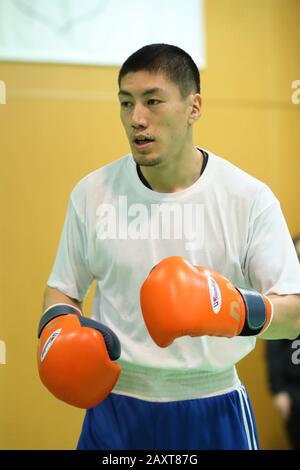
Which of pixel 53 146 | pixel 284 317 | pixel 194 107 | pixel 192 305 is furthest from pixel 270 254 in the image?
pixel 53 146

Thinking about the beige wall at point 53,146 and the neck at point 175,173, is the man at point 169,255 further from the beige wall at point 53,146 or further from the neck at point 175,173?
the beige wall at point 53,146

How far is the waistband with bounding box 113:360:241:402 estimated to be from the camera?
52.6 inches

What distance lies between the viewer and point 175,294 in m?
1.11

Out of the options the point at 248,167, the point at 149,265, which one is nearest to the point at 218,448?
the point at 149,265

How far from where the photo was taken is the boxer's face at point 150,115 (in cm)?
132

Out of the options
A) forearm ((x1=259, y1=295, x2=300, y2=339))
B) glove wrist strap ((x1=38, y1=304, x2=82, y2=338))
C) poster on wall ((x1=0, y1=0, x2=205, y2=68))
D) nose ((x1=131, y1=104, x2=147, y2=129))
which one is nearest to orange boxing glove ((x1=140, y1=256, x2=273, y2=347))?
forearm ((x1=259, y1=295, x2=300, y2=339))

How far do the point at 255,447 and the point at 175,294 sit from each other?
48cm

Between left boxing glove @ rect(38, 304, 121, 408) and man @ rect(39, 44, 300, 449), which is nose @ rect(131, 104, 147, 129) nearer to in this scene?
man @ rect(39, 44, 300, 449)

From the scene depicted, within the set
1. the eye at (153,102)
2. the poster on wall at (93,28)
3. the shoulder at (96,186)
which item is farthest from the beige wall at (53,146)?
the eye at (153,102)

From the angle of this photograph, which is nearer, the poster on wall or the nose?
the nose

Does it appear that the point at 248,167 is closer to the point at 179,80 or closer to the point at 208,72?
the point at 208,72

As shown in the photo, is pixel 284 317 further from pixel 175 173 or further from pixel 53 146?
pixel 53 146

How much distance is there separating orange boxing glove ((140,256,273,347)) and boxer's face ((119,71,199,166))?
27 cm

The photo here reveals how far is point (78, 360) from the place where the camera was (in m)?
1.17
